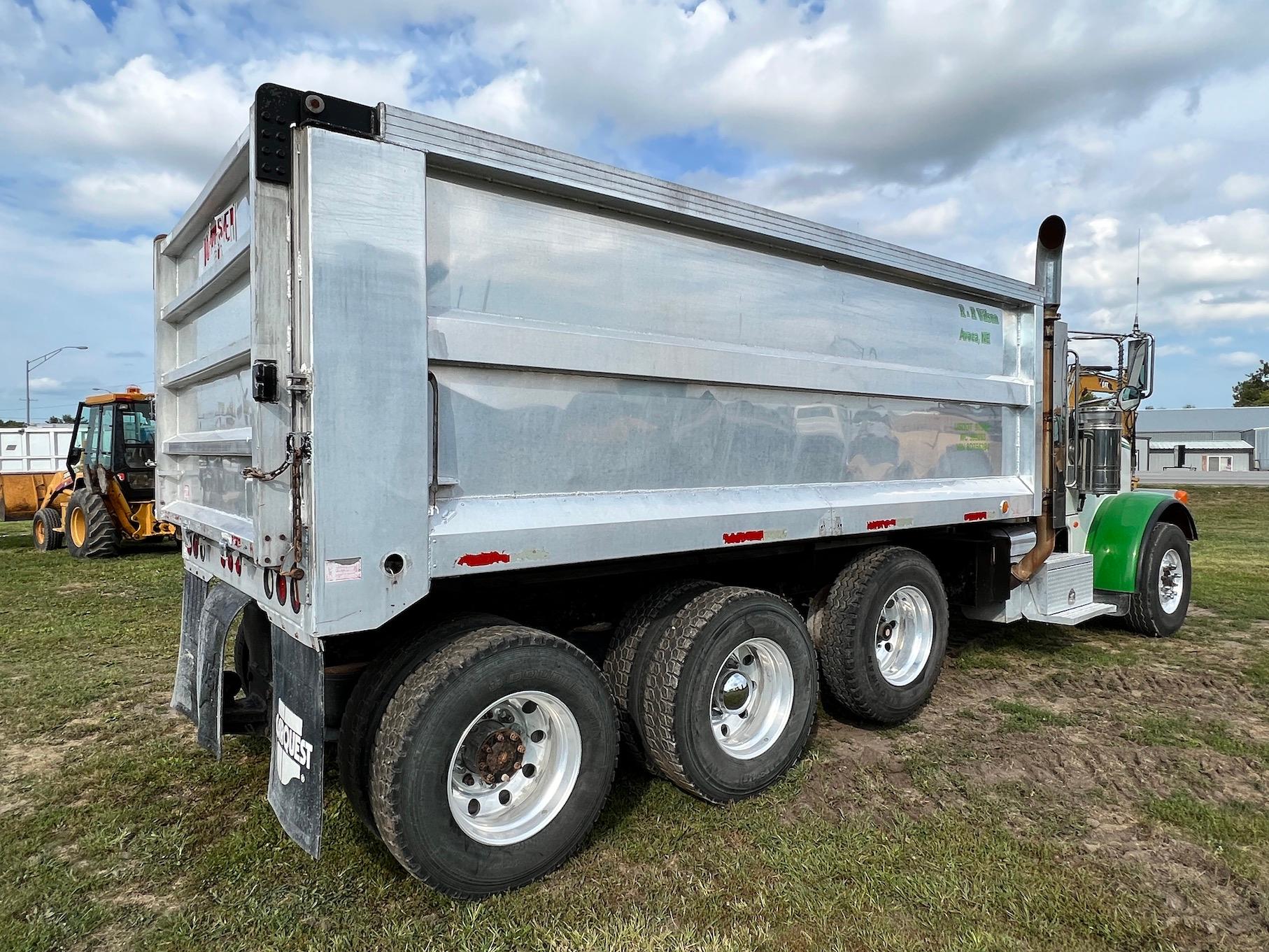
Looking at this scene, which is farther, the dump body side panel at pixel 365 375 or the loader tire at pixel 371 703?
the loader tire at pixel 371 703

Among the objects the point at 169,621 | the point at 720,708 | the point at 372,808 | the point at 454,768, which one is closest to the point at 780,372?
the point at 720,708

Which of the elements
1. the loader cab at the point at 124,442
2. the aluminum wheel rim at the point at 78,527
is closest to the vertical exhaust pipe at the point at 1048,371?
the loader cab at the point at 124,442

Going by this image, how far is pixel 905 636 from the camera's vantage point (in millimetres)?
4965

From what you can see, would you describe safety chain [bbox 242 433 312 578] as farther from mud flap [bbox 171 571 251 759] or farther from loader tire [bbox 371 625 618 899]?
mud flap [bbox 171 571 251 759]

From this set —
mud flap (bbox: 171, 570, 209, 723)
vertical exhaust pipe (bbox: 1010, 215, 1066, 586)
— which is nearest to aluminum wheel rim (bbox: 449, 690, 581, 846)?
mud flap (bbox: 171, 570, 209, 723)

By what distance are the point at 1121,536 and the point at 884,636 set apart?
10.0ft

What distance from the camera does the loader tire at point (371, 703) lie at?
2.90 metres

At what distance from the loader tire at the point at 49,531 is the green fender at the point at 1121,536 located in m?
14.9

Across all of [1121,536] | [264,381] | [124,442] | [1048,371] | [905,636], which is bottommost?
[905,636]

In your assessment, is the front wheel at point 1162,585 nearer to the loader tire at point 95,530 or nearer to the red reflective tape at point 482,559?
the red reflective tape at point 482,559

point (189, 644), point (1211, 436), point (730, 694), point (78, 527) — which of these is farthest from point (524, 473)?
point (1211, 436)

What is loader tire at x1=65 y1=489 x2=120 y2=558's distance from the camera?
458 inches

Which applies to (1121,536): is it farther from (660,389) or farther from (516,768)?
(516,768)

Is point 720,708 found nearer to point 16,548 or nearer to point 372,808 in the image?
point 372,808
